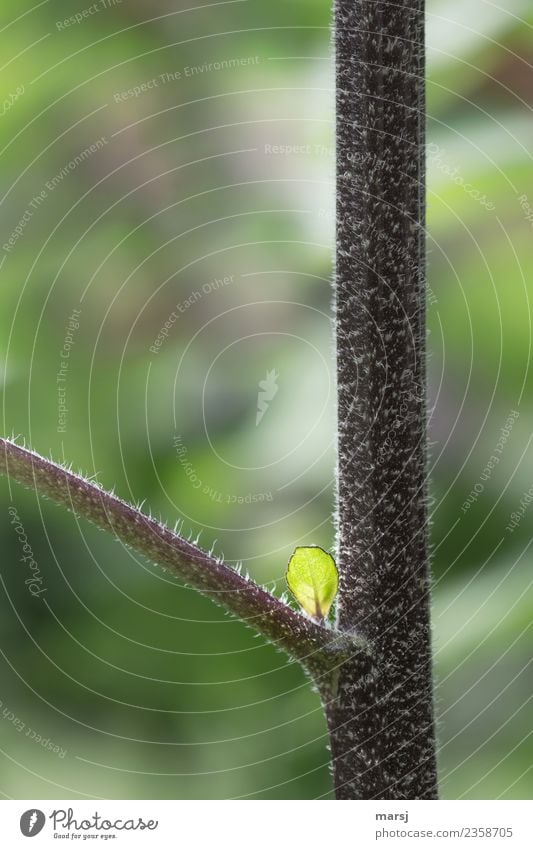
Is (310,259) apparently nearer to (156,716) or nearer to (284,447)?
(284,447)

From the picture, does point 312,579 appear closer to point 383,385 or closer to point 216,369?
point 383,385

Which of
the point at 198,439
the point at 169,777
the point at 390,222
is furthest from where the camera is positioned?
the point at 198,439

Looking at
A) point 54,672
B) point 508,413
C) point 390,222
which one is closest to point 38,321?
point 54,672

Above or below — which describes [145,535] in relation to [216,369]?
below

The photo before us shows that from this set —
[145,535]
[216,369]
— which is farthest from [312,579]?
[216,369]

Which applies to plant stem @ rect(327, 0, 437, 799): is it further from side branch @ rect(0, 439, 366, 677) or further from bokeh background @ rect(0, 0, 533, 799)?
bokeh background @ rect(0, 0, 533, 799)

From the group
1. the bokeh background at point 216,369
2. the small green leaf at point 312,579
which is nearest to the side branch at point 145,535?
the small green leaf at point 312,579
